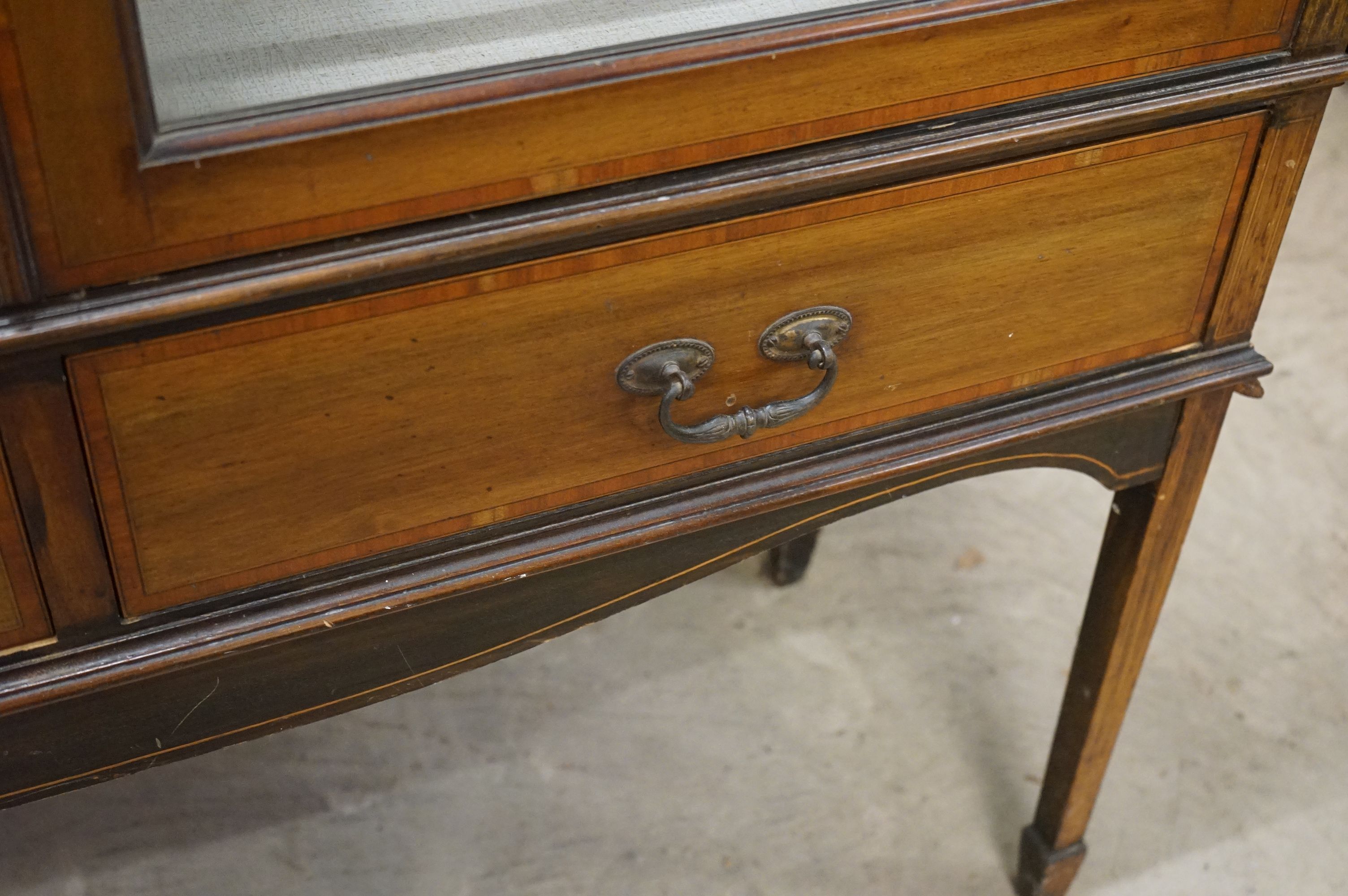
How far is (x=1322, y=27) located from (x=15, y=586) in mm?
662

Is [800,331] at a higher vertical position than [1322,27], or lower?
lower

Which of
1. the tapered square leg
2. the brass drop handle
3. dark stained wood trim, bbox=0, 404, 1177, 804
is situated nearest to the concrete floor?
the tapered square leg

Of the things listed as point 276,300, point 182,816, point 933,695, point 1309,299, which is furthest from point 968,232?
point 1309,299

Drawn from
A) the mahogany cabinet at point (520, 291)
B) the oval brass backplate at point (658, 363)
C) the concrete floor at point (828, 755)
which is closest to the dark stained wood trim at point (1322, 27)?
the mahogany cabinet at point (520, 291)

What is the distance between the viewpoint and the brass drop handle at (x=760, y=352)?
594 millimetres

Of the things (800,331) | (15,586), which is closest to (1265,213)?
(800,331)

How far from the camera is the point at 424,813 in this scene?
109cm

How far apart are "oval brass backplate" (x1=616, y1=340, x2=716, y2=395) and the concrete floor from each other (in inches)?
23.1

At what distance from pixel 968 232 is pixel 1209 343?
20cm

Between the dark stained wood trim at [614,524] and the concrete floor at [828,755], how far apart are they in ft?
1.62

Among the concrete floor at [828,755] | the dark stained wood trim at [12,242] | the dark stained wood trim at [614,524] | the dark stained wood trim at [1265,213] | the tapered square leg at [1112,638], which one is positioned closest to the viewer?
the dark stained wood trim at [12,242]

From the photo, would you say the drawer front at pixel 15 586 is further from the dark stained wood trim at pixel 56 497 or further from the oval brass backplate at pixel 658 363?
the oval brass backplate at pixel 658 363

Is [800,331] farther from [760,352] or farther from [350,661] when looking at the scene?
[350,661]

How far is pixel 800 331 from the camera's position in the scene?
2.03 feet
